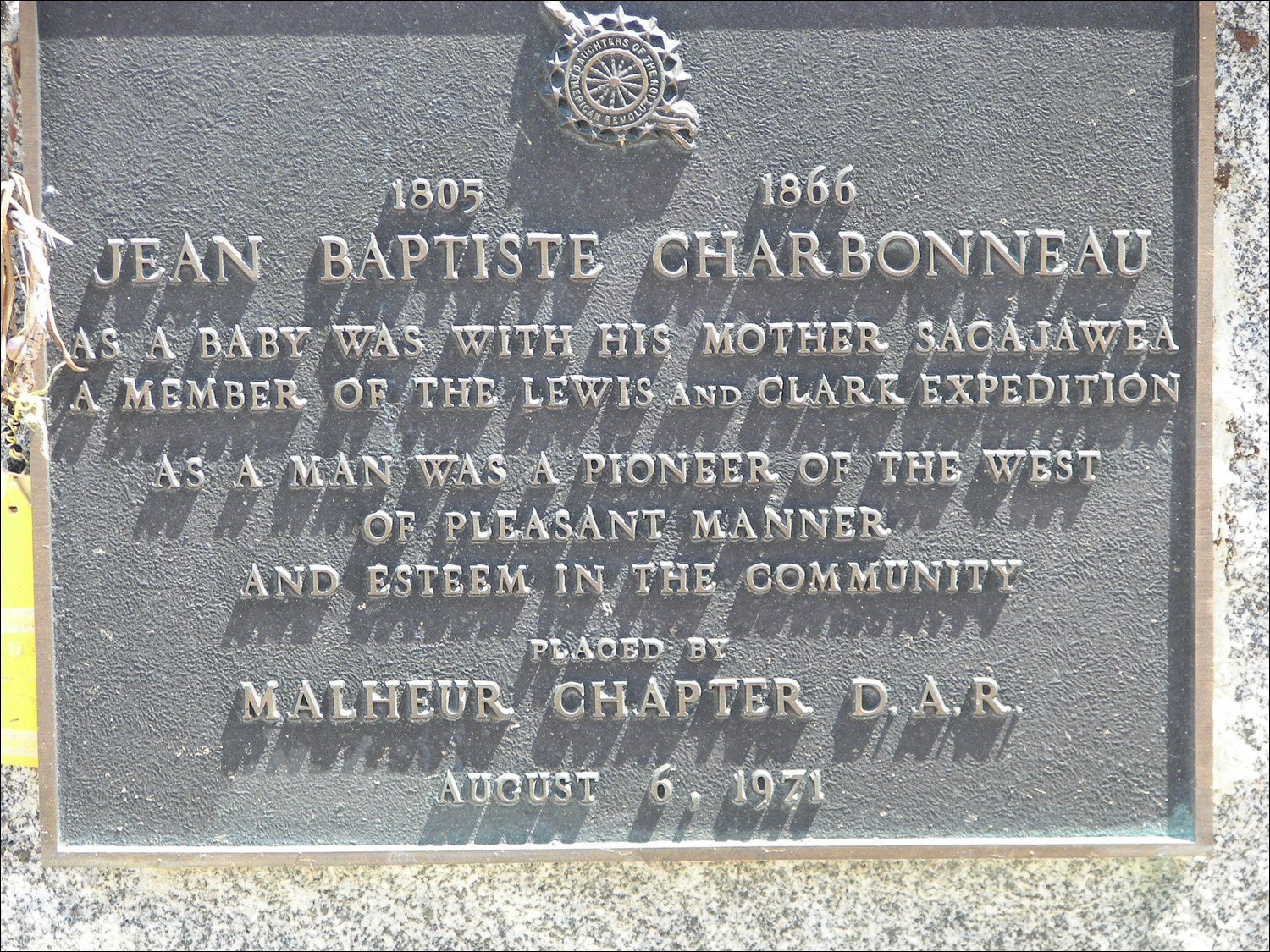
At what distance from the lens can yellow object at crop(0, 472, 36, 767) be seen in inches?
94.4

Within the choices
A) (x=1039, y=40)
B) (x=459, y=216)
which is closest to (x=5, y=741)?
(x=459, y=216)

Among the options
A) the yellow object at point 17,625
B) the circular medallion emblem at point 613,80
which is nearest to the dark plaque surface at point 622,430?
the circular medallion emblem at point 613,80

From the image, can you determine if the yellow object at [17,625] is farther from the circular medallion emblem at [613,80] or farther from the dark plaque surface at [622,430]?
the circular medallion emblem at [613,80]

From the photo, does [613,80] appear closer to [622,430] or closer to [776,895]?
[622,430]

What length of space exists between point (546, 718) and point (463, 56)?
147 centimetres

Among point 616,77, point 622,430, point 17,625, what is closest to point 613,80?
point 616,77

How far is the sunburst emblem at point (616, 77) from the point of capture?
2.20 metres

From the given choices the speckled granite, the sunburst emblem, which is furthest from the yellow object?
the sunburst emblem

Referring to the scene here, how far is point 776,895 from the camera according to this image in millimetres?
2494

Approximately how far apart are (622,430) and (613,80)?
0.75 m

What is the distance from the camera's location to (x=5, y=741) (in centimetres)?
243

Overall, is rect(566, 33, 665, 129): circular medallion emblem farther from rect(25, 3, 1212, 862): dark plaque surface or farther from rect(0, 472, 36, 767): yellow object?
rect(0, 472, 36, 767): yellow object

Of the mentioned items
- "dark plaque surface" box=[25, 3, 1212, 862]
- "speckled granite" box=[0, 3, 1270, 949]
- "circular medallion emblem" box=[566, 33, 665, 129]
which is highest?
"circular medallion emblem" box=[566, 33, 665, 129]

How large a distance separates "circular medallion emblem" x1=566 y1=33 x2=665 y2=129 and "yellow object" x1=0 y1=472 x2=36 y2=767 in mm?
1572
